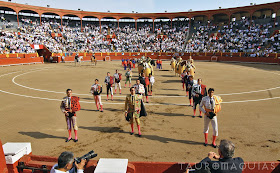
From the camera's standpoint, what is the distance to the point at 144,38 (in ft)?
175

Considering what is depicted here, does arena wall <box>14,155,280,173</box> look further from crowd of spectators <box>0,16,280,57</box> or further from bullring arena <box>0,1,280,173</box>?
crowd of spectators <box>0,16,280,57</box>

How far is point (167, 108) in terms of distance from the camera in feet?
32.6

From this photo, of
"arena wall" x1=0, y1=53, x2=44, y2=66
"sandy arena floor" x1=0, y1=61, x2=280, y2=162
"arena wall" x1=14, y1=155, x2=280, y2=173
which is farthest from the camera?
"arena wall" x1=0, y1=53, x2=44, y2=66

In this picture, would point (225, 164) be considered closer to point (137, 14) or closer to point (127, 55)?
point (127, 55)

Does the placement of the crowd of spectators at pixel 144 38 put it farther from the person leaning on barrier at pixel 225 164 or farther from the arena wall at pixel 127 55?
the person leaning on barrier at pixel 225 164

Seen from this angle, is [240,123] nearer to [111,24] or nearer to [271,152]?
[271,152]

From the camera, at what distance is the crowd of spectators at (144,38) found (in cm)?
3588

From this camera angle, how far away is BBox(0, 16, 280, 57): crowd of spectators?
35878mm

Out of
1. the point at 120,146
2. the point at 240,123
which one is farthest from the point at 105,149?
the point at 240,123

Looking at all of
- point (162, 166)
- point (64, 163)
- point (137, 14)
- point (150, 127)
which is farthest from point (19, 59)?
point (162, 166)

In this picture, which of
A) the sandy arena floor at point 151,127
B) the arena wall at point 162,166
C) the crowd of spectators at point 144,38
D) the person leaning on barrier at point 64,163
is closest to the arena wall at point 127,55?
the crowd of spectators at point 144,38

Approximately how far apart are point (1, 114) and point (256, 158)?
10721 millimetres

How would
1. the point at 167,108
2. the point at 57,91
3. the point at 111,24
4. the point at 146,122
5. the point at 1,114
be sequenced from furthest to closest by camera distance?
the point at 111,24 < the point at 57,91 < the point at 167,108 < the point at 1,114 < the point at 146,122

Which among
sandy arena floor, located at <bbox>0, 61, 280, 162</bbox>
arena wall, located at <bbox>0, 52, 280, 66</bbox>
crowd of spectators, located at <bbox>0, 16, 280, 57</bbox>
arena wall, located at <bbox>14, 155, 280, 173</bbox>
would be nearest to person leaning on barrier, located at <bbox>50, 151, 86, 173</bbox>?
arena wall, located at <bbox>14, 155, 280, 173</bbox>
